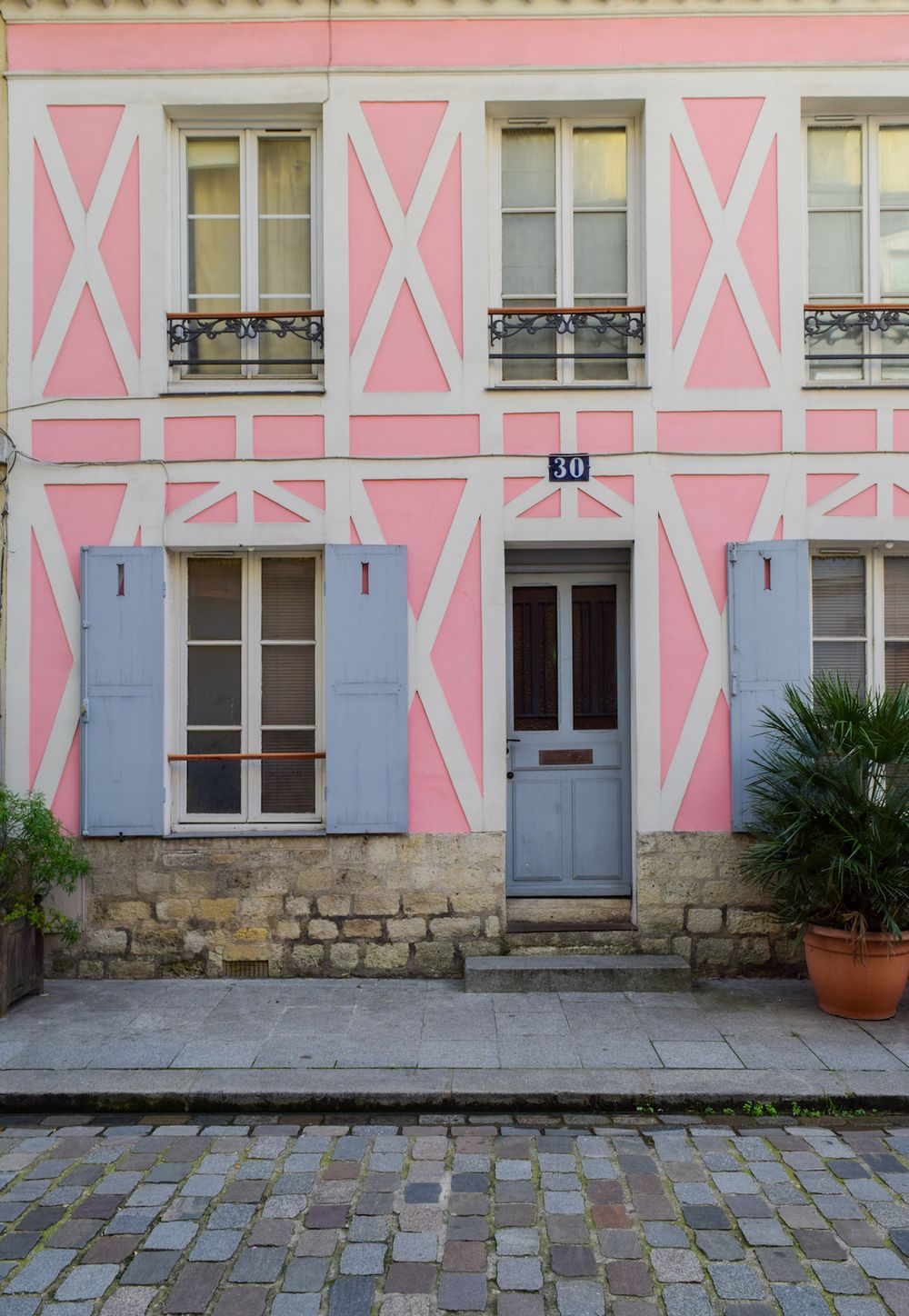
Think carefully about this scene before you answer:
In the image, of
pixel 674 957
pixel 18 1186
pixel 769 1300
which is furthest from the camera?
pixel 674 957

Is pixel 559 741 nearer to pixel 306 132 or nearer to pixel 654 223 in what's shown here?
pixel 654 223

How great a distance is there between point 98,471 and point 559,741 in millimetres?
3458

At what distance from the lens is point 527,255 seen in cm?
656

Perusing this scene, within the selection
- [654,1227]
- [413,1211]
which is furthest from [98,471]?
[654,1227]

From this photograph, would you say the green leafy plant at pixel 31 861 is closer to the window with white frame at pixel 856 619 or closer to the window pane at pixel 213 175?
the window pane at pixel 213 175

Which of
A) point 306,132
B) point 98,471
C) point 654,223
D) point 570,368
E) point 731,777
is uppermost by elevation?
point 306,132

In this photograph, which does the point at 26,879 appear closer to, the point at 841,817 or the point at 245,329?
the point at 245,329

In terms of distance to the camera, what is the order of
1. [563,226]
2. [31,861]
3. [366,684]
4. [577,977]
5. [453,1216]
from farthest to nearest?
[563,226]
[366,684]
[577,977]
[31,861]
[453,1216]

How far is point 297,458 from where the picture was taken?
20.7 ft

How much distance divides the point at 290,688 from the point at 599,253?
11.6 ft

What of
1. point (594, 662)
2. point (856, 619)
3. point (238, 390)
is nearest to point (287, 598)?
point (238, 390)

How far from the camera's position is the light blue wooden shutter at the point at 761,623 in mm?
6230

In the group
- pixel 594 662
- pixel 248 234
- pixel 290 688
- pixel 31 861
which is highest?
pixel 248 234

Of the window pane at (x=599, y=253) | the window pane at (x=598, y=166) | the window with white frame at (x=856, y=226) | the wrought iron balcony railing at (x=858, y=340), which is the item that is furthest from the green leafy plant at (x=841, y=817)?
the window pane at (x=598, y=166)
